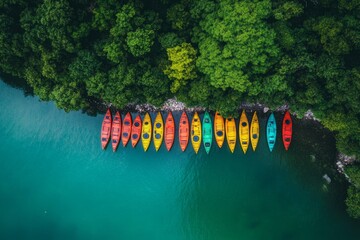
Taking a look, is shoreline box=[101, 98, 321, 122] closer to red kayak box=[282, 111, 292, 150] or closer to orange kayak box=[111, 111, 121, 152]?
red kayak box=[282, 111, 292, 150]

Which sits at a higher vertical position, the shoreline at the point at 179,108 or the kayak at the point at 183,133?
the shoreline at the point at 179,108

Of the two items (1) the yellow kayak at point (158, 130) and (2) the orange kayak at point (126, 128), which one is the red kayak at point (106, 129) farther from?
(1) the yellow kayak at point (158, 130)

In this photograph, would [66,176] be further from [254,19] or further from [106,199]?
[254,19]

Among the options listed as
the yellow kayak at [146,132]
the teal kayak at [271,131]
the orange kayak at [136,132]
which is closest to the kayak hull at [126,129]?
the orange kayak at [136,132]

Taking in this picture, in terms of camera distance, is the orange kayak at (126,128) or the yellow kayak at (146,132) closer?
the yellow kayak at (146,132)

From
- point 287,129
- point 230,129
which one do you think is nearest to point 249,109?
point 230,129

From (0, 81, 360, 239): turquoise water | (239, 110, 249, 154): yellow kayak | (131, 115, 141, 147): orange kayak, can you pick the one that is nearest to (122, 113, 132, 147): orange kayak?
(131, 115, 141, 147): orange kayak
